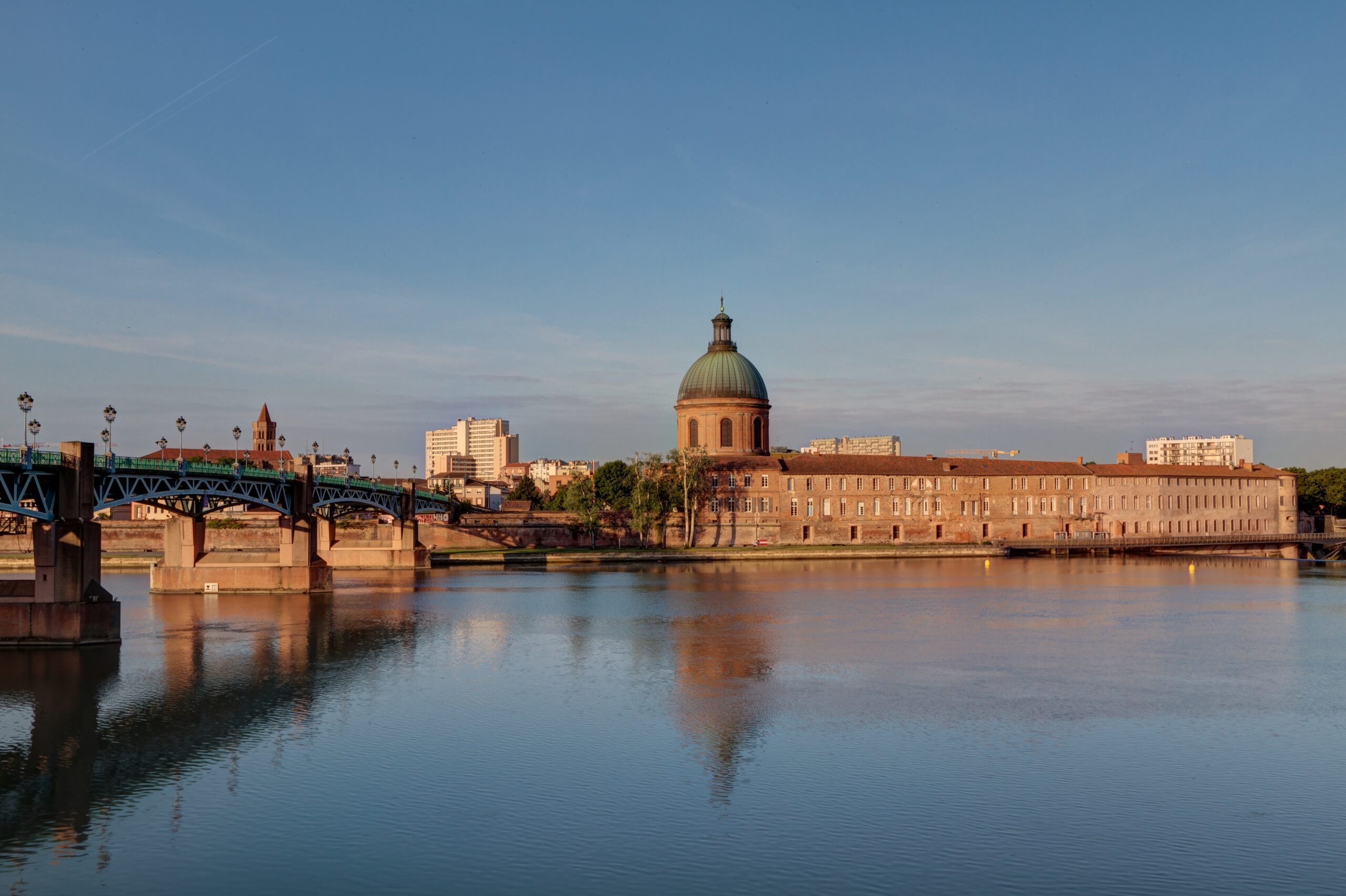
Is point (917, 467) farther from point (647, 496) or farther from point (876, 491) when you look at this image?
point (647, 496)

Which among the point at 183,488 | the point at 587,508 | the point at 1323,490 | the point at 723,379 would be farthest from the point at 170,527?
the point at 1323,490

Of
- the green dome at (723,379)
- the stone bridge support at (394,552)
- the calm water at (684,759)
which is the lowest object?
the calm water at (684,759)

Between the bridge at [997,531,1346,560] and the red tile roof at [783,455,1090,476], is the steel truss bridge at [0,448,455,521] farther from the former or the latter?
the bridge at [997,531,1346,560]

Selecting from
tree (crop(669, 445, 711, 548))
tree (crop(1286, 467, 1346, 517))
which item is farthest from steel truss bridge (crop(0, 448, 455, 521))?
tree (crop(1286, 467, 1346, 517))

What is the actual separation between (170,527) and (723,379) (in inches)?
2466

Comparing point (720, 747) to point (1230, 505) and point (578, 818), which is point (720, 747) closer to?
point (578, 818)

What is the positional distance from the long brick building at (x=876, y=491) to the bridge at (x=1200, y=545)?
12.3ft

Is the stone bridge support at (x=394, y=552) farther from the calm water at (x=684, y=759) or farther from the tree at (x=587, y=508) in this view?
the calm water at (x=684, y=759)

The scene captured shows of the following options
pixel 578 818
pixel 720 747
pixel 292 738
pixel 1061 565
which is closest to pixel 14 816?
pixel 292 738

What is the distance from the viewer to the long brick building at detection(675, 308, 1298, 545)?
11675cm

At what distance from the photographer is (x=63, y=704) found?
111ft

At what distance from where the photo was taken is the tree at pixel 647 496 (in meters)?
109

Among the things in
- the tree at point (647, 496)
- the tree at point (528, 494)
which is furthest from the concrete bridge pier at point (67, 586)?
the tree at point (528, 494)

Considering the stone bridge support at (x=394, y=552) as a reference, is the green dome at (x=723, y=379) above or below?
above
